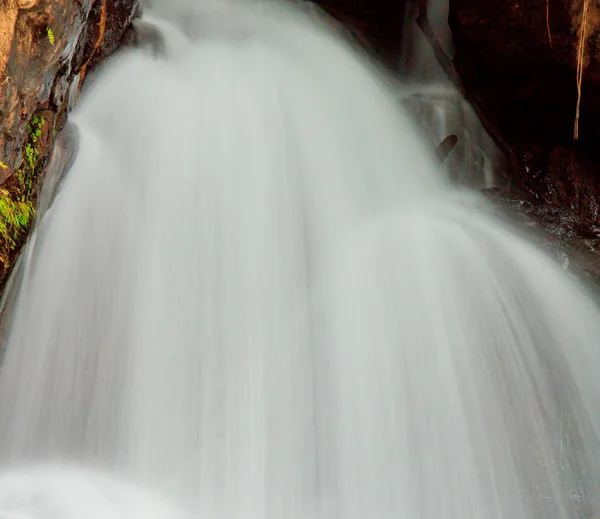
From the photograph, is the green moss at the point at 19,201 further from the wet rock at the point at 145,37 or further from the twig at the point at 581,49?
the twig at the point at 581,49

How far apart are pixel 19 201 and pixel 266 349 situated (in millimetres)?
2129

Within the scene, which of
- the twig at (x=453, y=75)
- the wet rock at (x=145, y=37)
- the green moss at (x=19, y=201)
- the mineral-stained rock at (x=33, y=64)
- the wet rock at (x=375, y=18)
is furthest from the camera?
the wet rock at (x=375, y=18)

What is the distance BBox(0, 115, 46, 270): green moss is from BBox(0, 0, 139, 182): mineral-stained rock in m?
0.12

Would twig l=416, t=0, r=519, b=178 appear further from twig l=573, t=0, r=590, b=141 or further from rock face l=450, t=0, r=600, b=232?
twig l=573, t=0, r=590, b=141

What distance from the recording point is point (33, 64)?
417 centimetres

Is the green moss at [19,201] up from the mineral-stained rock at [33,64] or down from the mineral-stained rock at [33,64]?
down

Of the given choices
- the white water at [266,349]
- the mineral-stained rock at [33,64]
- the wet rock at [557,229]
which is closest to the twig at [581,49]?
the wet rock at [557,229]

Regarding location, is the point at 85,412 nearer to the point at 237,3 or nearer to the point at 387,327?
the point at 387,327

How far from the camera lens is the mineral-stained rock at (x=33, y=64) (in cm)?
389

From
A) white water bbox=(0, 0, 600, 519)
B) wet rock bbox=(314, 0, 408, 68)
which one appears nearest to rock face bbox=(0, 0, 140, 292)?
white water bbox=(0, 0, 600, 519)

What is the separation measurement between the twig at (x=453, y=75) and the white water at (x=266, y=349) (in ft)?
6.82

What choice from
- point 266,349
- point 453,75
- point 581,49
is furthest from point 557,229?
point 453,75

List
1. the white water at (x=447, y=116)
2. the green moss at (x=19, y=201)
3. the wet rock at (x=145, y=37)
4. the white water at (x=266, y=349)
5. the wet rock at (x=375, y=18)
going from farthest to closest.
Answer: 1. the wet rock at (x=375, y=18)
2. the white water at (x=447, y=116)
3. the wet rock at (x=145, y=37)
4. the green moss at (x=19, y=201)
5. the white water at (x=266, y=349)

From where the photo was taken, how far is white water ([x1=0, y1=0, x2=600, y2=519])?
4.23 metres
